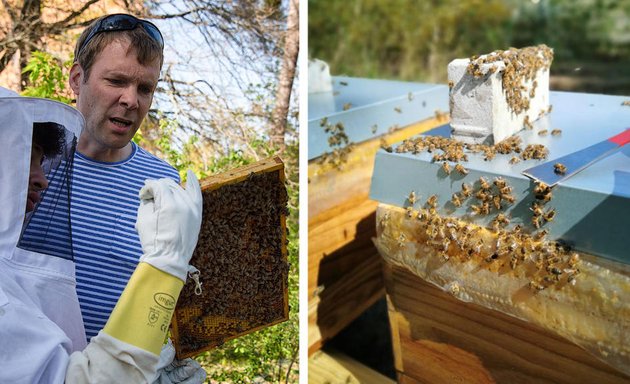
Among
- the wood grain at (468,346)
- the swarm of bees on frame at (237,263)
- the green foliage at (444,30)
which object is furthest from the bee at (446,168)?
the green foliage at (444,30)

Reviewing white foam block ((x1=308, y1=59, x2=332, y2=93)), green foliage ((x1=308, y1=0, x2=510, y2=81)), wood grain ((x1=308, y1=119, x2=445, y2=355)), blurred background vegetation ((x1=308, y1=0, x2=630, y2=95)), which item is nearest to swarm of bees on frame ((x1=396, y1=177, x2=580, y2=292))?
wood grain ((x1=308, y1=119, x2=445, y2=355))

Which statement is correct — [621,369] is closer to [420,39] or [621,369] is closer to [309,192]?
[309,192]

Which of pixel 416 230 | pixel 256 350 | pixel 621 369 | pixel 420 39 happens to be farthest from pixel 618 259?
pixel 420 39

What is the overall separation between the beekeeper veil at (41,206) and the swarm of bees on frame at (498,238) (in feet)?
2.99

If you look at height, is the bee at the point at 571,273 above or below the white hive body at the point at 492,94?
below

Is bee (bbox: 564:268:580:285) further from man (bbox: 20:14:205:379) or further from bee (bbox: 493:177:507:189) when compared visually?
man (bbox: 20:14:205:379)

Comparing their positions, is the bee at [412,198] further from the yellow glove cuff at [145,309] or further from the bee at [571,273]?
the yellow glove cuff at [145,309]

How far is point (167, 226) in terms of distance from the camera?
1.17 m

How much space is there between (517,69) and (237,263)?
1.02 m

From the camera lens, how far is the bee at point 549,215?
1.20m

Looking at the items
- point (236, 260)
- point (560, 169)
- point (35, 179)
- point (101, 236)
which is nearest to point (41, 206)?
point (35, 179)

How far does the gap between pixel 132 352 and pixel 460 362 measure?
3.30ft

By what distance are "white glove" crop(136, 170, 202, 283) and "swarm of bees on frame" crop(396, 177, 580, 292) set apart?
0.64 metres

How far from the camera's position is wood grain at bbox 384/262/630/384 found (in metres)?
1.32
